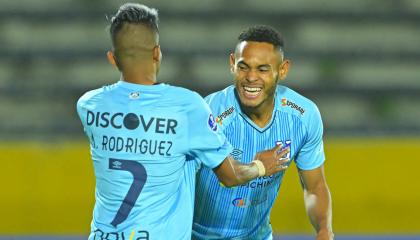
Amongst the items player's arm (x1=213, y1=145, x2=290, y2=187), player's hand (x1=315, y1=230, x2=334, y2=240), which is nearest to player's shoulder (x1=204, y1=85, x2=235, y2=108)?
player's arm (x1=213, y1=145, x2=290, y2=187)

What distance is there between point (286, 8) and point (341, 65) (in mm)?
808

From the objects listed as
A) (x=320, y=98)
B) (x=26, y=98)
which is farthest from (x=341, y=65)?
(x=26, y=98)

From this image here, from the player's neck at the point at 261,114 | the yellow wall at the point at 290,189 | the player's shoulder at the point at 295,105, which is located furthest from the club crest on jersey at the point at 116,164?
the yellow wall at the point at 290,189

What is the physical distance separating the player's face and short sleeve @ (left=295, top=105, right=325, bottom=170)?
263mm

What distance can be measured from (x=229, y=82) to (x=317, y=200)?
436 centimetres

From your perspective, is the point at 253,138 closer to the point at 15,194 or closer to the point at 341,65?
the point at 15,194

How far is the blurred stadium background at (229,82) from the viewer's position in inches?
272

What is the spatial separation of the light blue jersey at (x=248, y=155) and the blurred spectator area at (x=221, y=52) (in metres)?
4.09

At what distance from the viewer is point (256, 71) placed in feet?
12.4

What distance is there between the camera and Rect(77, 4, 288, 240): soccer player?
10.2ft

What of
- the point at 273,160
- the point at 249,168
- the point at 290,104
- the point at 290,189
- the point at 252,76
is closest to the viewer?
the point at 249,168

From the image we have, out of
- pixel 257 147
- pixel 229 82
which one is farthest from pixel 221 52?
pixel 257 147

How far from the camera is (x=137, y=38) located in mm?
3133

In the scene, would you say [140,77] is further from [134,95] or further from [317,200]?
[317,200]
